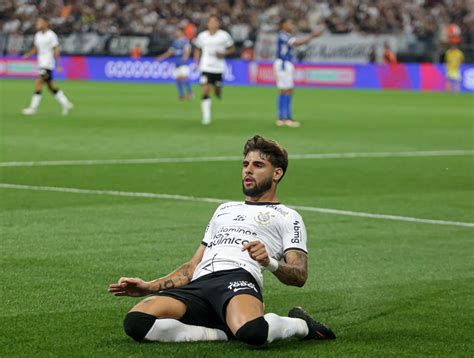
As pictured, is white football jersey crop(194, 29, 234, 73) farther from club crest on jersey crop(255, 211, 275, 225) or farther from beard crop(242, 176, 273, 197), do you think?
club crest on jersey crop(255, 211, 275, 225)

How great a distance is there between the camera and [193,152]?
66.0 ft

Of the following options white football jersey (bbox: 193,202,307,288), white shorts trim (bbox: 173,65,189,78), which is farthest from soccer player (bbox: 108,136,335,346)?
white shorts trim (bbox: 173,65,189,78)

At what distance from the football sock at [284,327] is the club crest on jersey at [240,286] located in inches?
8.7

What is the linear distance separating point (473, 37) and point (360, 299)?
153 feet

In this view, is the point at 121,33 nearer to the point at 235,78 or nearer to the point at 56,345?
the point at 235,78

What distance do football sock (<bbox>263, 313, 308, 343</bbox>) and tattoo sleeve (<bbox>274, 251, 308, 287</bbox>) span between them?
23 centimetres

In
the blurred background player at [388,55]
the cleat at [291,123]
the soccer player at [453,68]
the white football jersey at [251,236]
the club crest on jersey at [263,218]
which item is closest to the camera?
the white football jersey at [251,236]

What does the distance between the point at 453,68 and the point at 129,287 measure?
42.4m

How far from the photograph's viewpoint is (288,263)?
7102mm

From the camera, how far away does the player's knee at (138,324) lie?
6762 millimetres

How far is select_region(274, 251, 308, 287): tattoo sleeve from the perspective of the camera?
691cm

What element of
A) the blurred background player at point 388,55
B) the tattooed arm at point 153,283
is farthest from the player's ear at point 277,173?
the blurred background player at point 388,55

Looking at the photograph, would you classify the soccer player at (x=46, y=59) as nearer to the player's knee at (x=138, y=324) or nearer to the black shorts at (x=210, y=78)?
the black shorts at (x=210, y=78)

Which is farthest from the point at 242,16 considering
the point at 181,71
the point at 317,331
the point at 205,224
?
the point at 317,331
